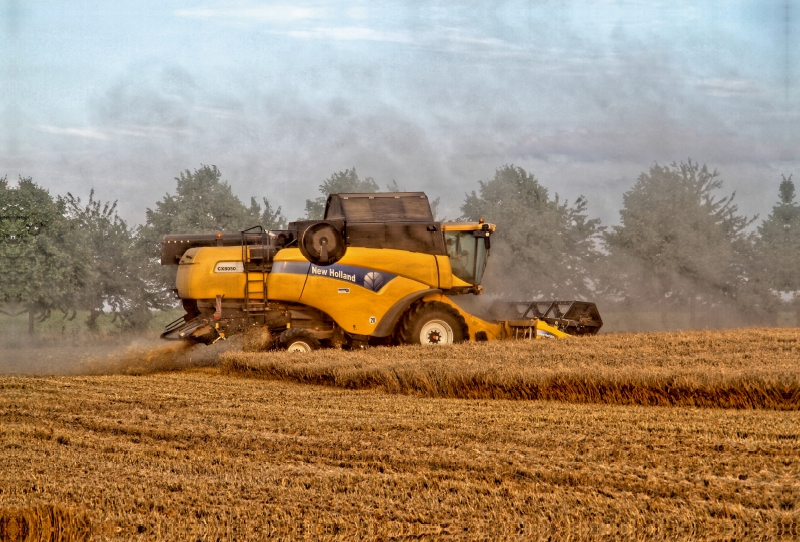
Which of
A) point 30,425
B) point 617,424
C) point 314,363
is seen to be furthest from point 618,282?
point 30,425

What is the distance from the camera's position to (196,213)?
28734 mm

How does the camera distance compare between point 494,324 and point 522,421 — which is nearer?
point 522,421

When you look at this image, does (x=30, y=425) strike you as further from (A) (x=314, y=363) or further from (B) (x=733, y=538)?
(B) (x=733, y=538)

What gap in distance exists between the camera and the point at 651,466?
20.9 ft

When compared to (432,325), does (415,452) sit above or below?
below

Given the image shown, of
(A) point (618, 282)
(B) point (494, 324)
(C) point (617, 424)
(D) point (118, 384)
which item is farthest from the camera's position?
(A) point (618, 282)

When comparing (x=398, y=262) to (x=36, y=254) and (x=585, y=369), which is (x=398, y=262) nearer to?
(x=585, y=369)

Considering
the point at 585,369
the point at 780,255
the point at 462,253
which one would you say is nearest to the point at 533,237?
the point at 780,255

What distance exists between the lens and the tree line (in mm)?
24875

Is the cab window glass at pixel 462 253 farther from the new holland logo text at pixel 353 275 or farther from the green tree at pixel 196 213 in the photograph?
the green tree at pixel 196 213

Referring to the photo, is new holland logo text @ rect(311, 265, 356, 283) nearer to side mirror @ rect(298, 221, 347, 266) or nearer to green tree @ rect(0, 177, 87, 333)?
side mirror @ rect(298, 221, 347, 266)

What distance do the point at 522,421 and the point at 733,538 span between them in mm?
3541

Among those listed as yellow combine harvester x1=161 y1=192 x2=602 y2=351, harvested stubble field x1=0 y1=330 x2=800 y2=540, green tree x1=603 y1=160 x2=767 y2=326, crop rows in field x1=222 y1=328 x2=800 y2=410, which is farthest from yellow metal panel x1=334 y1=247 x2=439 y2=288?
green tree x1=603 y1=160 x2=767 y2=326

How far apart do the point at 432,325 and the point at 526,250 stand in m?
14.5
